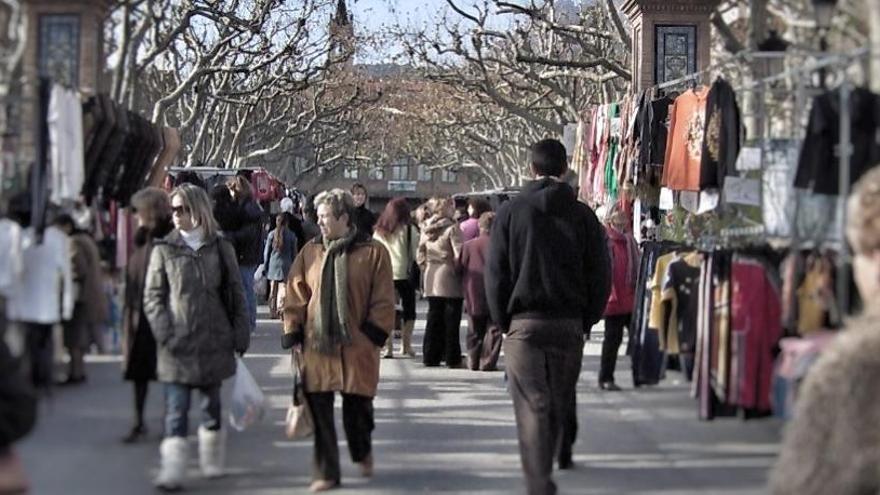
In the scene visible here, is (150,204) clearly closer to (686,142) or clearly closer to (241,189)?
(686,142)

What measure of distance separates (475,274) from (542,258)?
6.78 meters

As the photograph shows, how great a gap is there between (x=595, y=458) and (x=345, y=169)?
86.4 metres

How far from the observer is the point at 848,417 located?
174 inches

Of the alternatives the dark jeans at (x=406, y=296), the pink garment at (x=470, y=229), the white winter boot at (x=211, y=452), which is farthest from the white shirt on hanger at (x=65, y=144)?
the pink garment at (x=470, y=229)

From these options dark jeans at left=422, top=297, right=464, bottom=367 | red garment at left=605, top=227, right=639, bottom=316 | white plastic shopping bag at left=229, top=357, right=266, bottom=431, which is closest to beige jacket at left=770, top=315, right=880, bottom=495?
white plastic shopping bag at left=229, top=357, right=266, bottom=431

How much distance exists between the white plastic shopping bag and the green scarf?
1.73ft

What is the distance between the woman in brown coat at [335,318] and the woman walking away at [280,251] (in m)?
Result: 9.16

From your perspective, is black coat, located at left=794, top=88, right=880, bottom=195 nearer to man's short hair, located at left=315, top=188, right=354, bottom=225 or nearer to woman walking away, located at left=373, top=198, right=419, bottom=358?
man's short hair, located at left=315, top=188, right=354, bottom=225

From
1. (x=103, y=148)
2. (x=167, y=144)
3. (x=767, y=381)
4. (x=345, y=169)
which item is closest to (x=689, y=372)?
(x=767, y=381)

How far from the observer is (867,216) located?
15.2 ft

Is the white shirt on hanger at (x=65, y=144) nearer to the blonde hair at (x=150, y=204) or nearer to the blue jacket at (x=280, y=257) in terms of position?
the blonde hair at (x=150, y=204)

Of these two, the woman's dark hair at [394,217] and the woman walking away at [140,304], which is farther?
the woman's dark hair at [394,217]

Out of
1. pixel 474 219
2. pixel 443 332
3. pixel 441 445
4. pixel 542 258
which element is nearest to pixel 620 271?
pixel 441 445

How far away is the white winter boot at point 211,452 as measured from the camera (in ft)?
26.7
